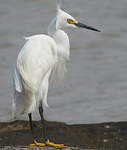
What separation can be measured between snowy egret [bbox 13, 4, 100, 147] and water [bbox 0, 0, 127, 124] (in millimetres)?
2874

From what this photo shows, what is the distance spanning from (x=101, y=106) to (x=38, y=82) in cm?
383

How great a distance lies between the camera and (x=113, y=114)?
906 centimetres

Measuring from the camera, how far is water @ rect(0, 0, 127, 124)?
30.5 feet

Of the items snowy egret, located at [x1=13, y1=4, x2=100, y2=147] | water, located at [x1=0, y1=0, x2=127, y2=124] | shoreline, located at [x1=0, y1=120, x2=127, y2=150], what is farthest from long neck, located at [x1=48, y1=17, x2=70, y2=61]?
water, located at [x1=0, y1=0, x2=127, y2=124]

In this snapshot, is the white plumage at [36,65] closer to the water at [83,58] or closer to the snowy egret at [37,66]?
the snowy egret at [37,66]

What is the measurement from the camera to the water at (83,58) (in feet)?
30.5

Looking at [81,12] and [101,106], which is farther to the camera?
Answer: [81,12]

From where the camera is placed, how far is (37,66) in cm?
568

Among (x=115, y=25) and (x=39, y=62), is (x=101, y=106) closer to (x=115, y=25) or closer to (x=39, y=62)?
(x=39, y=62)

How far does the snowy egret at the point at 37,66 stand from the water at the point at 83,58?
287 centimetres

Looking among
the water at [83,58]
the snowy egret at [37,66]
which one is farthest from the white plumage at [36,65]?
the water at [83,58]

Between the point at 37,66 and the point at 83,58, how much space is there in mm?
6217

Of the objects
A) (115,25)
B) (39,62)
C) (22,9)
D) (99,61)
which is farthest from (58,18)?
(22,9)

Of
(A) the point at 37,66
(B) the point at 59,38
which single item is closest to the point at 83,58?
(B) the point at 59,38
